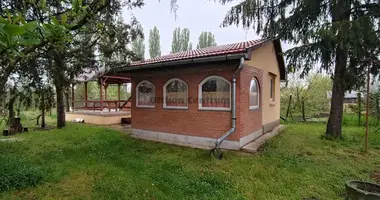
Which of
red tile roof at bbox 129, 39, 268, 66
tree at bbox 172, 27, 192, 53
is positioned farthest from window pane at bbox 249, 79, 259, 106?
tree at bbox 172, 27, 192, 53

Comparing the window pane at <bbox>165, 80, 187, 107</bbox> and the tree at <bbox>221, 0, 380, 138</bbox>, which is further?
the window pane at <bbox>165, 80, 187, 107</bbox>

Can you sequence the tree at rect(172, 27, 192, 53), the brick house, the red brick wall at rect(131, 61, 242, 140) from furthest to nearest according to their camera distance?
the tree at rect(172, 27, 192, 53) < the red brick wall at rect(131, 61, 242, 140) < the brick house

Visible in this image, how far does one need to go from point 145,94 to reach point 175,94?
1692mm

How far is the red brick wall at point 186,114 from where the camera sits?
24.1ft

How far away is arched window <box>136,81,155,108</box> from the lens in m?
9.24

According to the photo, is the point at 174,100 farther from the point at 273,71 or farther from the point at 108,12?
the point at 273,71

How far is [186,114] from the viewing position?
26.9 ft

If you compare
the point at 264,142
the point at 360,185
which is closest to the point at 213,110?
the point at 264,142

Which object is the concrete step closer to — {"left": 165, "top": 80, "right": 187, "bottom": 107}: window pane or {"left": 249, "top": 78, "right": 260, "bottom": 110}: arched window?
{"left": 249, "top": 78, "right": 260, "bottom": 110}: arched window

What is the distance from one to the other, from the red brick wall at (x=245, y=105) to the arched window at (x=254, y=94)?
20 centimetres

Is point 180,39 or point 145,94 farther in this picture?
point 180,39

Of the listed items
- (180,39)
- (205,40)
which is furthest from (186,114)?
(205,40)

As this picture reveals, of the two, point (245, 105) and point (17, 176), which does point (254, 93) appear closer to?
point (245, 105)

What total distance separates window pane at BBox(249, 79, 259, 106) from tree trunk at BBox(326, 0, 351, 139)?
2.90 m
